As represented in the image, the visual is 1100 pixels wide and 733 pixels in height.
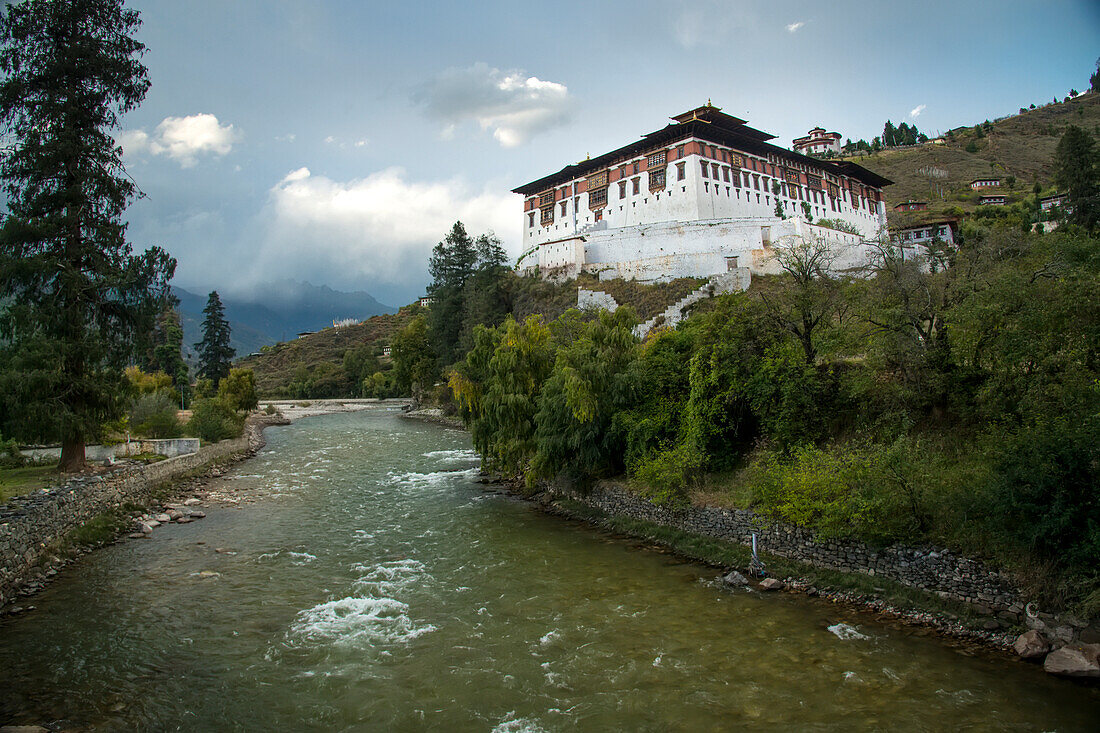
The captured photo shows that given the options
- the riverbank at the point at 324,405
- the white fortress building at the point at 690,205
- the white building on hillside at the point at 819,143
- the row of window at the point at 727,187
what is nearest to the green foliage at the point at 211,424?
the riverbank at the point at 324,405

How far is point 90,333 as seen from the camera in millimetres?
19312

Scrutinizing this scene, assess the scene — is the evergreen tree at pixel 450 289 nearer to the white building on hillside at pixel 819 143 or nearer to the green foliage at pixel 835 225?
the green foliage at pixel 835 225

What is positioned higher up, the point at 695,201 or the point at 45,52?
the point at 695,201

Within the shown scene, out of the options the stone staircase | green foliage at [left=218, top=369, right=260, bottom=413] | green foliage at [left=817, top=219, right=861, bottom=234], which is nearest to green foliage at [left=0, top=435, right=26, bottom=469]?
green foliage at [left=218, top=369, right=260, bottom=413]

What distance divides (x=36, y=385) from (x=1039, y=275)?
27780mm

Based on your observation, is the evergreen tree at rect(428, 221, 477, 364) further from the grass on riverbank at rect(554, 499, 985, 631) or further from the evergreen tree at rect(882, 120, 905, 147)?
the evergreen tree at rect(882, 120, 905, 147)

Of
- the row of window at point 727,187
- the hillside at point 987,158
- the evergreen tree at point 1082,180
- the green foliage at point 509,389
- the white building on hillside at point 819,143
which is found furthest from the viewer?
the white building on hillside at point 819,143

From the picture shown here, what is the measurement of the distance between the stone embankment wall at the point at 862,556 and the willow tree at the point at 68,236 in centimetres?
1862

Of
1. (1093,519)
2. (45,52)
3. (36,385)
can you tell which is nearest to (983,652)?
(1093,519)

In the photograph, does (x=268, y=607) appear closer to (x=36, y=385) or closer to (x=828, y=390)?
(x=36, y=385)

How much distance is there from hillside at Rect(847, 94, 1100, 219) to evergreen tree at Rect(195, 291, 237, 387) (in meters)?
95.3

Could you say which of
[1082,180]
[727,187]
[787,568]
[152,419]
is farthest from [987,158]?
[152,419]

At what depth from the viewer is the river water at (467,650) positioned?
8.90 m

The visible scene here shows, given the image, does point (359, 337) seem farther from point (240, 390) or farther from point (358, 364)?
point (240, 390)
